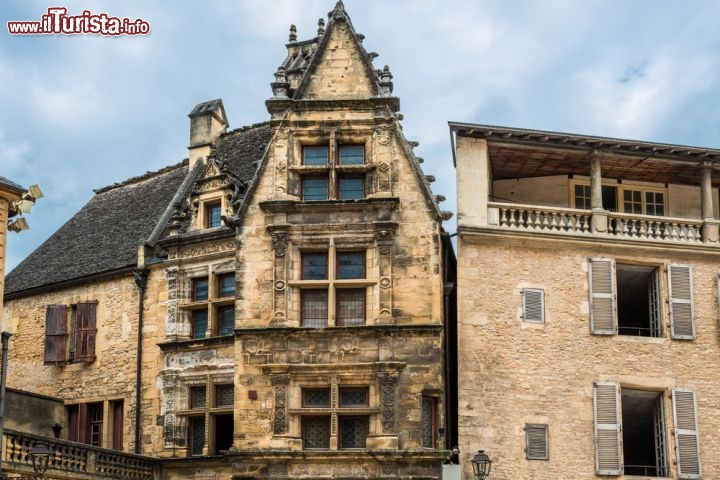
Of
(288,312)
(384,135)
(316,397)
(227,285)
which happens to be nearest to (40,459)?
(316,397)

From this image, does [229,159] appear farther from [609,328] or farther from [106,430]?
[609,328]

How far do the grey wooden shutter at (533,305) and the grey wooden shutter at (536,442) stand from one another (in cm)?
230

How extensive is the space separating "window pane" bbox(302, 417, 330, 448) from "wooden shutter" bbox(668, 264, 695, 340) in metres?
7.86

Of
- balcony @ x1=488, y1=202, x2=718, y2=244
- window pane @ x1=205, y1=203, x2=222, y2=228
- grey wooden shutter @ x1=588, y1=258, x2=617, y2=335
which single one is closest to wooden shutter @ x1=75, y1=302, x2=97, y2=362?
window pane @ x1=205, y1=203, x2=222, y2=228

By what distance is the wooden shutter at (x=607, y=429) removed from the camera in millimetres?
26062

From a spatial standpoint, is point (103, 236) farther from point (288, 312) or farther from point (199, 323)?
point (288, 312)

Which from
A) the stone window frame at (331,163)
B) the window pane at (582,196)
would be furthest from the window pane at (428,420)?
the window pane at (582,196)

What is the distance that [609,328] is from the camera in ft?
88.2

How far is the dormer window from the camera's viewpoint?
88.9 feet

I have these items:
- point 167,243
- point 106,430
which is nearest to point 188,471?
point 106,430

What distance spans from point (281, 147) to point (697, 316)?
9910mm

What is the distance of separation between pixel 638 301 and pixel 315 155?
8765mm

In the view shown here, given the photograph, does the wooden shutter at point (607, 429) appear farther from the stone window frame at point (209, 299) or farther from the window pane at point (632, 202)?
the stone window frame at point (209, 299)

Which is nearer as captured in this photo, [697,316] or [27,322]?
[697,316]
